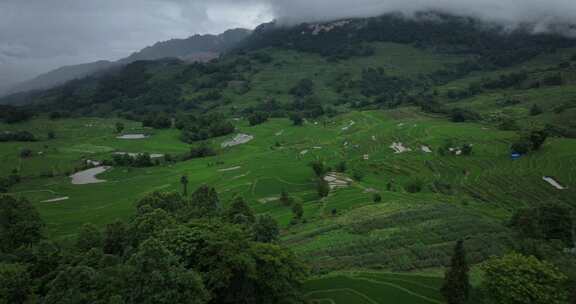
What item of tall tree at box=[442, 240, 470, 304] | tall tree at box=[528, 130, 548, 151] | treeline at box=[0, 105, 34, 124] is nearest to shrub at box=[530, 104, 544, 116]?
tall tree at box=[528, 130, 548, 151]

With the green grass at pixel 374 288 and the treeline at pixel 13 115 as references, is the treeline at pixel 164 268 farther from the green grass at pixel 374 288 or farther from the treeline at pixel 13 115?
the treeline at pixel 13 115

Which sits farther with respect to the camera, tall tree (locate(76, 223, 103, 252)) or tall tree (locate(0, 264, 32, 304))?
tall tree (locate(76, 223, 103, 252))

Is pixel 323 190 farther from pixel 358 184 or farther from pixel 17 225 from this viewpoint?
pixel 17 225

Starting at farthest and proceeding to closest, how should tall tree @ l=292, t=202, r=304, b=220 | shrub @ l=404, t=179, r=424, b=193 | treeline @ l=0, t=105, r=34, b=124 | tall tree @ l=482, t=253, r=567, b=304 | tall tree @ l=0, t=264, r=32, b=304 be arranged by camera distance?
treeline @ l=0, t=105, r=34, b=124, shrub @ l=404, t=179, r=424, b=193, tall tree @ l=292, t=202, r=304, b=220, tall tree @ l=0, t=264, r=32, b=304, tall tree @ l=482, t=253, r=567, b=304

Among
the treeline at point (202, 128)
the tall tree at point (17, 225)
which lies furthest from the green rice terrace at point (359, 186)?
the tall tree at point (17, 225)

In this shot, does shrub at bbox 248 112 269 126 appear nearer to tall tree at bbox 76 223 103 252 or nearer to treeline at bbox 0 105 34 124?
treeline at bbox 0 105 34 124
